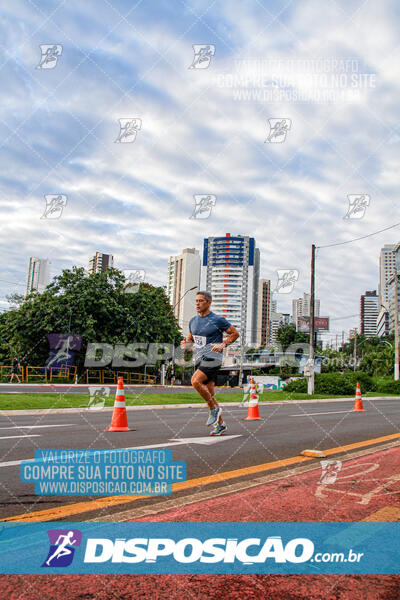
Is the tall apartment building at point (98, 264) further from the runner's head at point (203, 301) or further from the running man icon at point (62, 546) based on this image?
the running man icon at point (62, 546)

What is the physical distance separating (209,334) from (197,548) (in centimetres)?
408

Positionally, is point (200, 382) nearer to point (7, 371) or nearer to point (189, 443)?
point (189, 443)

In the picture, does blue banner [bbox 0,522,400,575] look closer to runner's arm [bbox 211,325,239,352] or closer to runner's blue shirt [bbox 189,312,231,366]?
runner's arm [bbox 211,325,239,352]

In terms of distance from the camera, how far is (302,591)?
6.11ft

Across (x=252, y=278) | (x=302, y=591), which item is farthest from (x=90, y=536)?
(x=252, y=278)

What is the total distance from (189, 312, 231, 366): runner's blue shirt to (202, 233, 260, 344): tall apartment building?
294ft

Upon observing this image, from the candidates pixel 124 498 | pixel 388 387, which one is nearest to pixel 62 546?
pixel 124 498

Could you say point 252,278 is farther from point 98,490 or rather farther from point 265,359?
point 98,490

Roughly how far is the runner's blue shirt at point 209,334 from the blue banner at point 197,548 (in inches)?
145

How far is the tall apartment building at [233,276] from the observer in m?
100

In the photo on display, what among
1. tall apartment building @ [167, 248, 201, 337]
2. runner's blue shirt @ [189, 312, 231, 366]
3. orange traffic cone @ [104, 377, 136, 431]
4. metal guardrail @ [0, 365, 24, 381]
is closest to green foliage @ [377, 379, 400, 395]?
metal guardrail @ [0, 365, 24, 381]

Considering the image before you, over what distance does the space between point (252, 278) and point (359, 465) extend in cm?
10121

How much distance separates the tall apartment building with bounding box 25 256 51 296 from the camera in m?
37.2

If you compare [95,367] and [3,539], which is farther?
[95,367]
